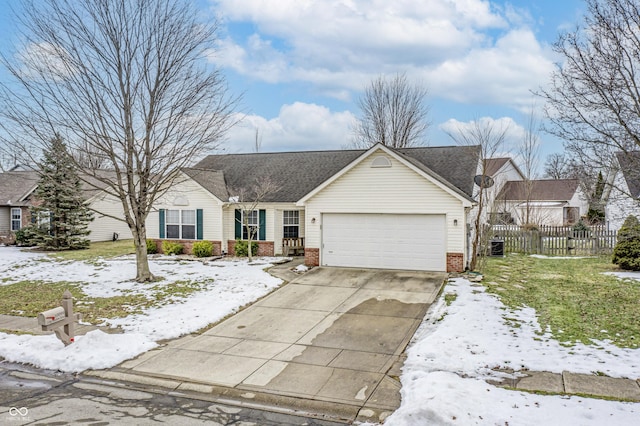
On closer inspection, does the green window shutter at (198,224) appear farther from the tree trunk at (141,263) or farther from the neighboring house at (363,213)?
the tree trunk at (141,263)

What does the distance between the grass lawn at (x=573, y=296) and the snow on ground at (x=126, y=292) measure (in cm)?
724

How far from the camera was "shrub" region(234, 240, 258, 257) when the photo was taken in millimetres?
20578

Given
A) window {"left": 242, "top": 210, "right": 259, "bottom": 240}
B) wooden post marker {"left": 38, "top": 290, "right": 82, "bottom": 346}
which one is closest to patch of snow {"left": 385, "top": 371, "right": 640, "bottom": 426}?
wooden post marker {"left": 38, "top": 290, "right": 82, "bottom": 346}

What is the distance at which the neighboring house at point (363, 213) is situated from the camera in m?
15.9

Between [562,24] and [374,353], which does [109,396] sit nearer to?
[374,353]

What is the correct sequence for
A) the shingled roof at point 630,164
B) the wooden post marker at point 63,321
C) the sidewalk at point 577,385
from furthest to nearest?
the shingled roof at point 630,164 < the wooden post marker at point 63,321 < the sidewalk at point 577,385

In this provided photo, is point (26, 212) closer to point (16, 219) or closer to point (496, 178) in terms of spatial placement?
point (16, 219)

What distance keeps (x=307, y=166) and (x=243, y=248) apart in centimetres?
555

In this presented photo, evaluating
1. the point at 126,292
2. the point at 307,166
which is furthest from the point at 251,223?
the point at 126,292

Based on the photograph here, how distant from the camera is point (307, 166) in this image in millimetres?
23297

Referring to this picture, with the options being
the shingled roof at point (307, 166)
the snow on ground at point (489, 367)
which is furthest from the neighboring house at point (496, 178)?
the snow on ground at point (489, 367)

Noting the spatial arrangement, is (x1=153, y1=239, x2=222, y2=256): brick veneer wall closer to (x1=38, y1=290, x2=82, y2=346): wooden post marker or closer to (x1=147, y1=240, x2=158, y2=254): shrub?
(x1=147, y1=240, x2=158, y2=254): shrub

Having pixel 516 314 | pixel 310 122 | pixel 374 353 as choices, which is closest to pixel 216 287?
pixel 374 353

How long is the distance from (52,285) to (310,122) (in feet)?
50.4
